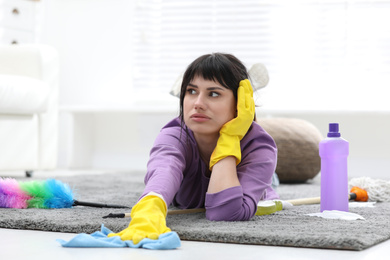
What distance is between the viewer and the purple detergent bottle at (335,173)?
1.58 meters

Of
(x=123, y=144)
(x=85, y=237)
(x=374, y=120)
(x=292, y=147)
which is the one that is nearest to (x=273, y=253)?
(x=85, y=237)

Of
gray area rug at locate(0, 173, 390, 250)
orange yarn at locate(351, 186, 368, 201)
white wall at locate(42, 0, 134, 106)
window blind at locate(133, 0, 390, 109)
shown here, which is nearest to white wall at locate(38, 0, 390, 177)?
white wall at locate(42, 0, 134, 106)

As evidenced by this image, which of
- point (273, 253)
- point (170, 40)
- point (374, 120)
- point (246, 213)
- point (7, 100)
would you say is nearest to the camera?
point (273, 253)

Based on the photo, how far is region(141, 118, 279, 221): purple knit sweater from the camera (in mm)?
1418

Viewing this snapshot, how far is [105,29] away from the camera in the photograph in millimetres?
4137

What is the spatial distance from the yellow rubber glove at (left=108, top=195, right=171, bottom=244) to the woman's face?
11.7 inches

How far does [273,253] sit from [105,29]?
323 centimetres

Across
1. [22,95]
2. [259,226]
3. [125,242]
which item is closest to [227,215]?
[259,226]

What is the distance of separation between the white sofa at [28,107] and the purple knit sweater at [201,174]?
4.28 feet

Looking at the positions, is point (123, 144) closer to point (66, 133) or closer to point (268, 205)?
point (66, 133)

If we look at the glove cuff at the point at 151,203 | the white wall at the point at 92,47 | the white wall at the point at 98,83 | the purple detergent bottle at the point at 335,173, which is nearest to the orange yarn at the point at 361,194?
the purple detergent bottle at the point at 335,173

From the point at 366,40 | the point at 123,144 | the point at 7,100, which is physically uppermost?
the point at 366,40

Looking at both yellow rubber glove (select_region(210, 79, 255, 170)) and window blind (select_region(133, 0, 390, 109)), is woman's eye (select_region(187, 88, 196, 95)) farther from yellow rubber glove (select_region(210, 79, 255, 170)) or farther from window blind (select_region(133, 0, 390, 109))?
window blind (select_region(133, 0, 390, 109))

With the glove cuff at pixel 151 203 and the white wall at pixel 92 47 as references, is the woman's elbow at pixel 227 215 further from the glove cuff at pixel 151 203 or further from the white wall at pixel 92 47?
the white wall at pixel 92 47
